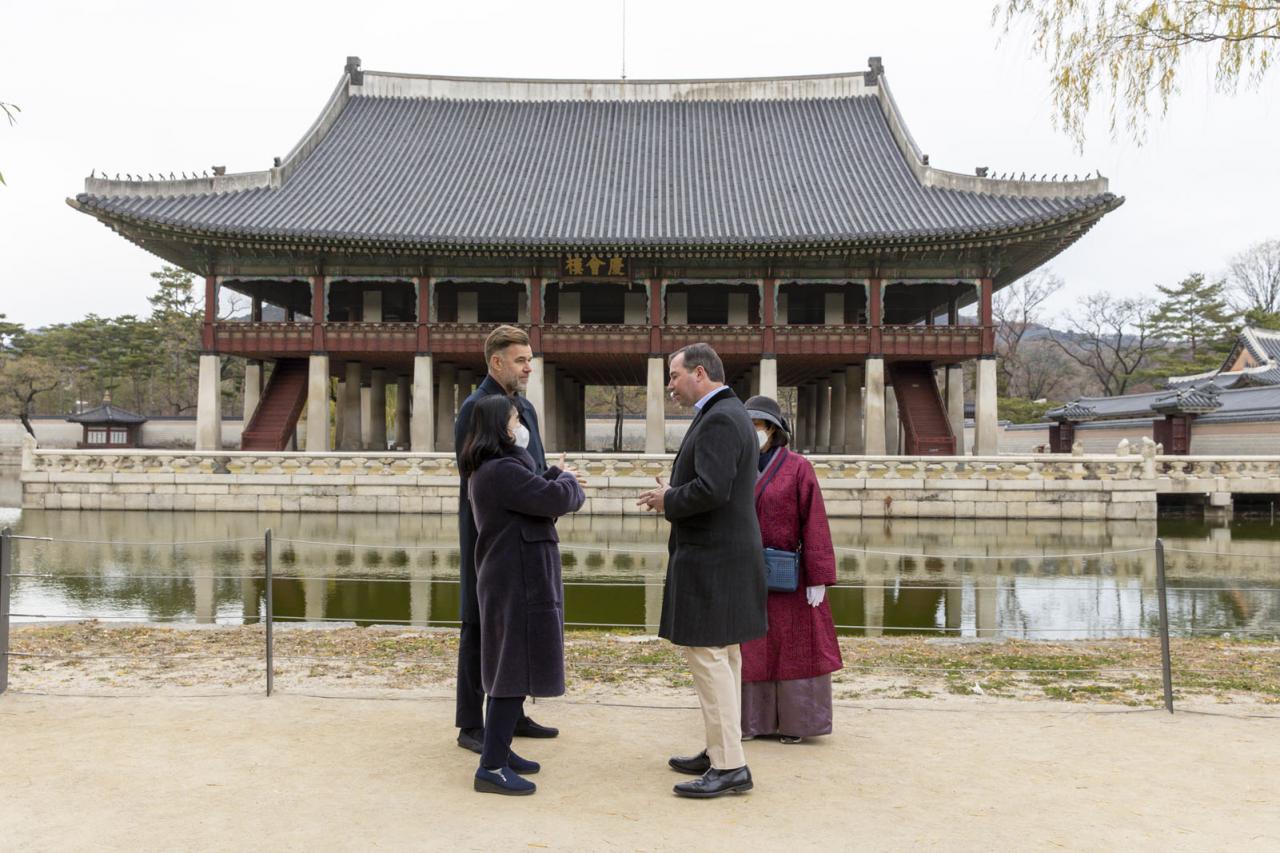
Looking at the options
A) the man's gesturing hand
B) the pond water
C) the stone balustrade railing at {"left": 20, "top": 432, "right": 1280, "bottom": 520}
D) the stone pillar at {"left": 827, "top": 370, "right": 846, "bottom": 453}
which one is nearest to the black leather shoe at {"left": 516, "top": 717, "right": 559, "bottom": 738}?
the man's gesturing hand

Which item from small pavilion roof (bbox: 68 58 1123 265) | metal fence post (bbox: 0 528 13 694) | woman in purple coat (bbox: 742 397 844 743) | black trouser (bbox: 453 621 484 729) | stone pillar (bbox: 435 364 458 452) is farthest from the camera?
stone pillar (bbox: 435 364 458 452)

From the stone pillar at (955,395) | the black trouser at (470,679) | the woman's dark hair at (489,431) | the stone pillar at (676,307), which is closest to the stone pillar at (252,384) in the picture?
the stone pillar at (676,307)

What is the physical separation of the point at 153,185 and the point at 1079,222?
25755 mm

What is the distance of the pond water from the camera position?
8891mm

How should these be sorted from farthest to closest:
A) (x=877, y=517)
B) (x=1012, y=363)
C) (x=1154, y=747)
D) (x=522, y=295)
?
1. (x=1012, y=363)
2. (x=522, y=295)
3. (x=877, y=517)
4. (x=1154, y=747)

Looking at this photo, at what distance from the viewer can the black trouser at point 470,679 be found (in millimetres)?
4238

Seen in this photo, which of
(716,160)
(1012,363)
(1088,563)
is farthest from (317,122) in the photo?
(1012,363)

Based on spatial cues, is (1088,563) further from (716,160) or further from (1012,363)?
(1012,363)

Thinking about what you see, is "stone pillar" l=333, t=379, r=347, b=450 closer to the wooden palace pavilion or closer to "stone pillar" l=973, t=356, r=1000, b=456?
the wooden palace pavilion

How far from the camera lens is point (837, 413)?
30406mm

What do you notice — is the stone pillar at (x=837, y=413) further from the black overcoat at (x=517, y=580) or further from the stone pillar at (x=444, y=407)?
the black overcoat at (x=517, y=580)

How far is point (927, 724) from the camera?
4.62 metres

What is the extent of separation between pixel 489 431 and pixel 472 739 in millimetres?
1597

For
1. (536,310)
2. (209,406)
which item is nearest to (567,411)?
(536,310)
